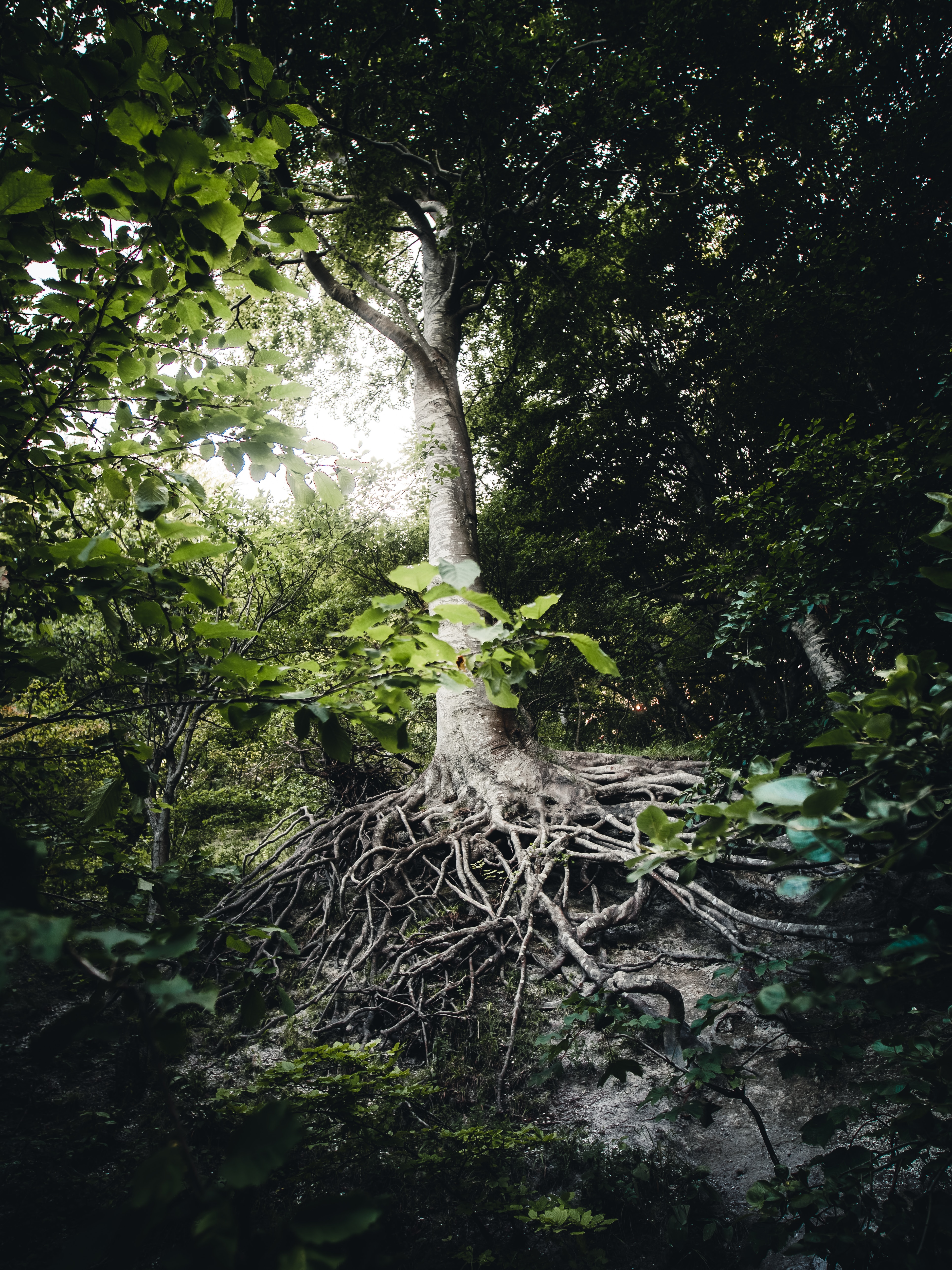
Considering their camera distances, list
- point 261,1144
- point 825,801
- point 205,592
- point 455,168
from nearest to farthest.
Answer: point 261,1144, point 825,801, point 205,592, point 455,168

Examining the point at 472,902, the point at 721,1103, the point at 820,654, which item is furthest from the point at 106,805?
the point at 820,654

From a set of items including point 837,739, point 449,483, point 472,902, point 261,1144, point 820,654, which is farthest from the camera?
point 820,654

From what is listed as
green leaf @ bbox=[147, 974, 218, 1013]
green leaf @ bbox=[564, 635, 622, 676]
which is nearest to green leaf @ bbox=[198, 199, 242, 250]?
green leaf @ bbox=[564, 635, 622, 676]

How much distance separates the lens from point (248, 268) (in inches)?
61.3

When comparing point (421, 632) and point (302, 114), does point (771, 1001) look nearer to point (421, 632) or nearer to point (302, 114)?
point (421, 632)

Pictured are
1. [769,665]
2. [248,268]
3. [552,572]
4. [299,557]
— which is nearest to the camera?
[248,268]

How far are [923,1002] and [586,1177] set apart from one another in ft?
6.41

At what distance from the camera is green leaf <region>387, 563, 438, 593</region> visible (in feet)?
3.28

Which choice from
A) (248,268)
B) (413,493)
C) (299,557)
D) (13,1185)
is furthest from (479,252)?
(13,1185)

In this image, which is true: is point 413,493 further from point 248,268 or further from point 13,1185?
point 13,1185

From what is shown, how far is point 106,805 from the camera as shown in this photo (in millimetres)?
1310

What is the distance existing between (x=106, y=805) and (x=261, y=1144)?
0.93m

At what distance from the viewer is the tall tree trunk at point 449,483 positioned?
16.3ft

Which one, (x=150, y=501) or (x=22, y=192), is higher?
(x=22, y=192)
